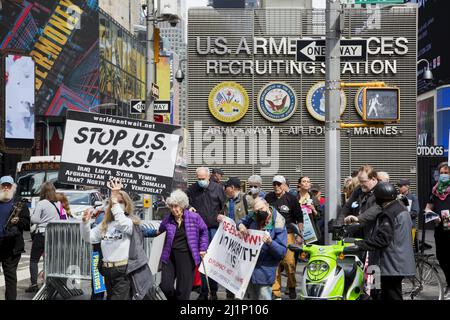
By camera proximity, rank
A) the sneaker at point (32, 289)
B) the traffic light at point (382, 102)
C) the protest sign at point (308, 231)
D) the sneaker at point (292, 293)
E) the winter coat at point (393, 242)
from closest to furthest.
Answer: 1. the winter coat at point (393, 242)
2. the traffic light at point (382, 102)
3. the sneaker at point (292, 293)
4. the sneaker at point (32, 289)
5. the protest sign at point (308, 231)

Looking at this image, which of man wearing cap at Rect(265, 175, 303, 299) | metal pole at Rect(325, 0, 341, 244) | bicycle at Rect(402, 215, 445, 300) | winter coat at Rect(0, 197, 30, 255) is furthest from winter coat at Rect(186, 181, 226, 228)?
bicycle at Rect(402, 215, 445, 300)

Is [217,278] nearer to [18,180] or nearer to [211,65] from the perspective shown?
[211,65]

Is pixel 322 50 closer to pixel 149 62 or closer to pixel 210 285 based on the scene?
pixel 210 285

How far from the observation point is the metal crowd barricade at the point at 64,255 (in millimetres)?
11109

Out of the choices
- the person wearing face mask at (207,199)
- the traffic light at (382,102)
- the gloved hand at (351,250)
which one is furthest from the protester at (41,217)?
the gloved hand at (351,250)

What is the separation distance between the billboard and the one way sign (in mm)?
53079

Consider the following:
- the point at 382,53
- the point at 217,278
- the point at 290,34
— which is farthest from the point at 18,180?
the point at 217,278

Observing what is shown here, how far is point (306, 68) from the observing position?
22766mm

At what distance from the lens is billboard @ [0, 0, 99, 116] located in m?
63.0

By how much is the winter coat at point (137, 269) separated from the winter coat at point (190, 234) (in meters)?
1.08

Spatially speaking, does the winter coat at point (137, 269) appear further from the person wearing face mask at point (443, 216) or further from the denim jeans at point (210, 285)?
the person wearing face mask at point (443, 216)

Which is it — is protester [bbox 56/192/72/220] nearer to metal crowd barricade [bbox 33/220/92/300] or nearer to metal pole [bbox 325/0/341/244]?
metal crowd barricade [bbox 33/220/92/300]
